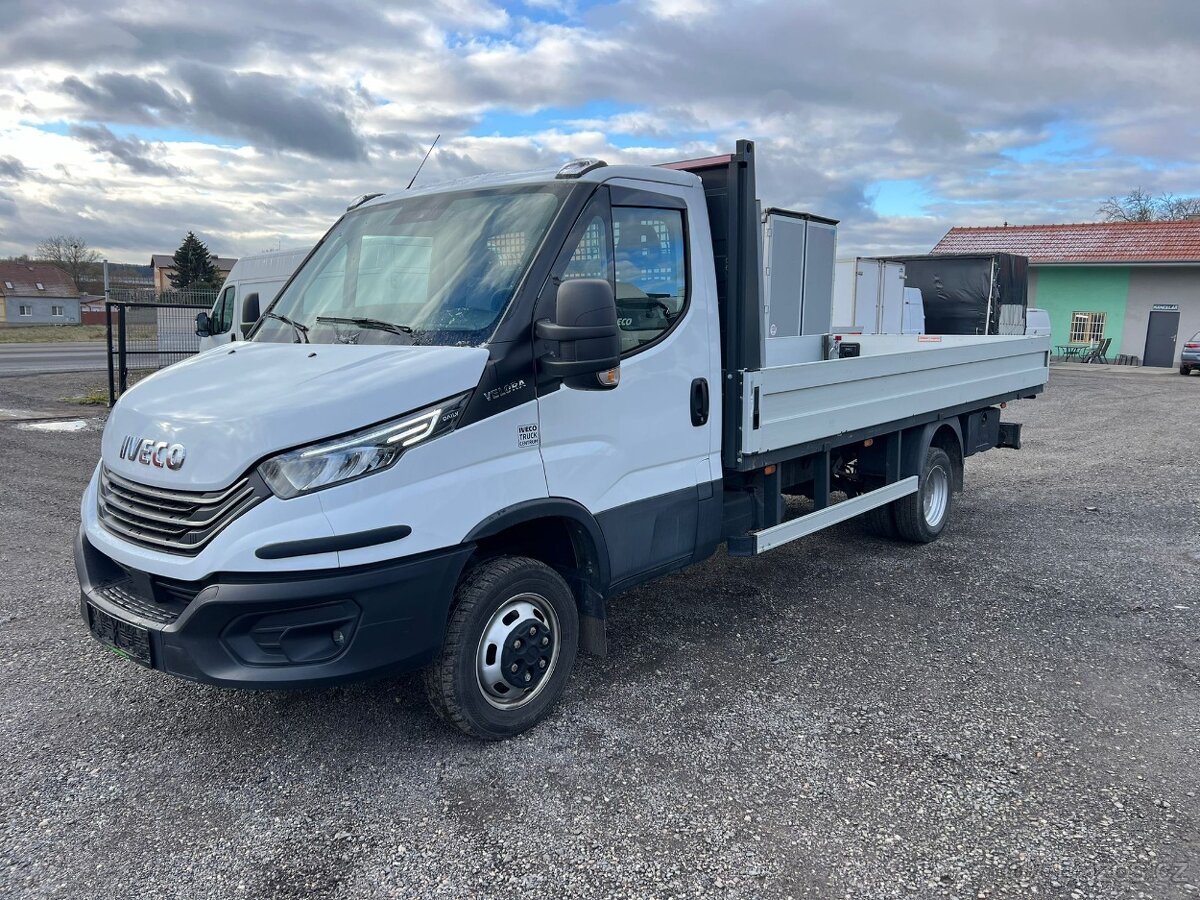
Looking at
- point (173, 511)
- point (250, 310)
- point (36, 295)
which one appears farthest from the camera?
point (36, 295)

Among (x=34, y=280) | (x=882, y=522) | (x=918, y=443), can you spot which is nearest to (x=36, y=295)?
(x=34, y=280)

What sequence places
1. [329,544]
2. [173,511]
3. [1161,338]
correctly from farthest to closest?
1. [1161,338]
2. [173,511]
3. [329,544]

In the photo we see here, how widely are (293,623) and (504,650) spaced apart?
94cm

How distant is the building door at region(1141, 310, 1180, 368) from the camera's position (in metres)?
31.2

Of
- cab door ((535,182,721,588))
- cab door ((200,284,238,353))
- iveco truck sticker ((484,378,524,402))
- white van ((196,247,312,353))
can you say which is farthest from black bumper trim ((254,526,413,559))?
cab door ((200,284,238,353))

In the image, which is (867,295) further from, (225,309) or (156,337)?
(156,337)

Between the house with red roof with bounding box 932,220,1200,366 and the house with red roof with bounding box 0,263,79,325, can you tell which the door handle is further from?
the house with red roof with bounding box 0,263,79,325

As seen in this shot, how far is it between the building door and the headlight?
34.9 meters

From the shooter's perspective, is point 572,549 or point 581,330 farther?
point 572,549

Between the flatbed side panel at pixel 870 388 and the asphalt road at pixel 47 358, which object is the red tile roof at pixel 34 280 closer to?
the asphalt road at pixel 47 358

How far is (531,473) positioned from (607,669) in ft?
4.80

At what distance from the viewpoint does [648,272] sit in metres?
4.27

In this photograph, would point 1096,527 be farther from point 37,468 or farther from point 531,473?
point 37,468

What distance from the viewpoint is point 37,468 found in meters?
9.80
